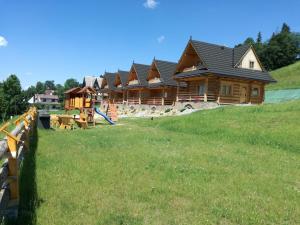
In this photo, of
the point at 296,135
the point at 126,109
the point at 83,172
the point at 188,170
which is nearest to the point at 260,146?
the point at 296,135

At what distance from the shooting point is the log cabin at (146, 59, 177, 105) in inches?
1761

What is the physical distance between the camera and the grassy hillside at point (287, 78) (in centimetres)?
6712

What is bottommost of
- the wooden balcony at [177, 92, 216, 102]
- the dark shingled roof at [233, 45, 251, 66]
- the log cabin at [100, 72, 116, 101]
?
the wooden balcony at [177, 92, 216, 102]

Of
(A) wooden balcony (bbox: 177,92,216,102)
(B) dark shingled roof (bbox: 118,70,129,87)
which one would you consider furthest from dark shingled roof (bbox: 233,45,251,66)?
(B) dark shingled roof (bbox: 118,70,129,87)

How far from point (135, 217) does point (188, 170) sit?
3.68 m

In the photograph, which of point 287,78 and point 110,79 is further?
point 287,78

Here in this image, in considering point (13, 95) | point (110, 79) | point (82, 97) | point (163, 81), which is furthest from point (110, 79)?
point (13, 95)

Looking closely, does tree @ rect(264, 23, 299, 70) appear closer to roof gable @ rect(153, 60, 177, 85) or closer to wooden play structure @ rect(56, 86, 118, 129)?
roof gable @ rect(153, 60, 177, 85)

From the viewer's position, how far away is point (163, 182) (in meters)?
8.09

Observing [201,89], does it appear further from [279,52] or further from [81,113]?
[279,52]

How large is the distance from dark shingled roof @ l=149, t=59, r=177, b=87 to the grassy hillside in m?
28.5

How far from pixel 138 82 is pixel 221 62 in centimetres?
1747

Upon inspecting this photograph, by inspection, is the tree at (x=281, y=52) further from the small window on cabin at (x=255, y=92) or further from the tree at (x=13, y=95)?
the tree at (x=13, y=95)

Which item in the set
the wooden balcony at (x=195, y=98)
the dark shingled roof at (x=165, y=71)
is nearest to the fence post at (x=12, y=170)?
the wooden balcony at (x=195, y=98)
